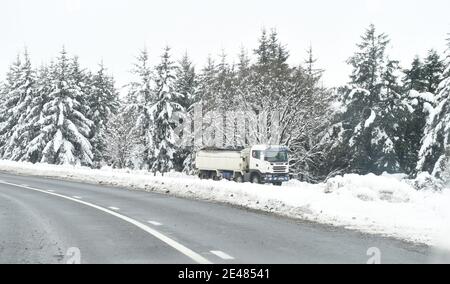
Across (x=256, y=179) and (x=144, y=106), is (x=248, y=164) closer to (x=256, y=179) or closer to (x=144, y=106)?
(x=256, y=179)

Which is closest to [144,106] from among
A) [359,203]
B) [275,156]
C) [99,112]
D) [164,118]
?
[164,118]

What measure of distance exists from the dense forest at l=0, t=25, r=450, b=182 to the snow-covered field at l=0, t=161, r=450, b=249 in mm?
20825

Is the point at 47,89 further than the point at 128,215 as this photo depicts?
Yes

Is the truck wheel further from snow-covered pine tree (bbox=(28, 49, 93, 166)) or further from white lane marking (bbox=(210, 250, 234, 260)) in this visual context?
white lane marking (bbox=(210, 250, 234, 260))

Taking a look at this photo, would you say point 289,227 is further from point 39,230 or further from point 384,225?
point 39,230

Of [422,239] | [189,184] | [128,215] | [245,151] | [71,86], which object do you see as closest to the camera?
[422,239]

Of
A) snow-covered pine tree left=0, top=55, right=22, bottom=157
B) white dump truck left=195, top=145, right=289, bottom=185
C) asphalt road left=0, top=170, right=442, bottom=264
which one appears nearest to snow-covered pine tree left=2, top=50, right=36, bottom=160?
snow-covered pine tree left=0, top=55, right=22, bottom=157

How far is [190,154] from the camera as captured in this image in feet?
181

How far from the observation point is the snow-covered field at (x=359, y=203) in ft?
36.1

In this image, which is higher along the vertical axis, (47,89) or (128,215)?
(47,89)

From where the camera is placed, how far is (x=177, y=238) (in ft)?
33.0

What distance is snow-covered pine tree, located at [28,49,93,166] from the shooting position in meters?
51.7
